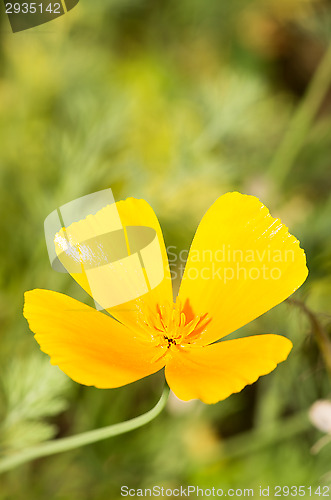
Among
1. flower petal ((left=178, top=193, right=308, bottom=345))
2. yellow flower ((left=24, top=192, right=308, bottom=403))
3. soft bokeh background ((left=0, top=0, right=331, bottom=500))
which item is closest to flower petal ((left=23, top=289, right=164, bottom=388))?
yellow flower ((left=24, top=192, right=308, bottom=403))

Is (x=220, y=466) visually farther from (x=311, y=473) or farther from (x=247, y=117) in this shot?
(x=247, y=117)

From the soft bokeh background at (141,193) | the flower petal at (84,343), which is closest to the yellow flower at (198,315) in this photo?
the flower petal at (84,343)

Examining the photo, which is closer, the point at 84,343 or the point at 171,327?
the point at 84,343

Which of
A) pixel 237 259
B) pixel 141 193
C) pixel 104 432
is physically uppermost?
pixel 237 259

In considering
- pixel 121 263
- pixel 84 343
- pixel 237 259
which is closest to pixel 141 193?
pixel 121 263

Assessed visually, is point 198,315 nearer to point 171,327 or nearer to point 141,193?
point 171,327
